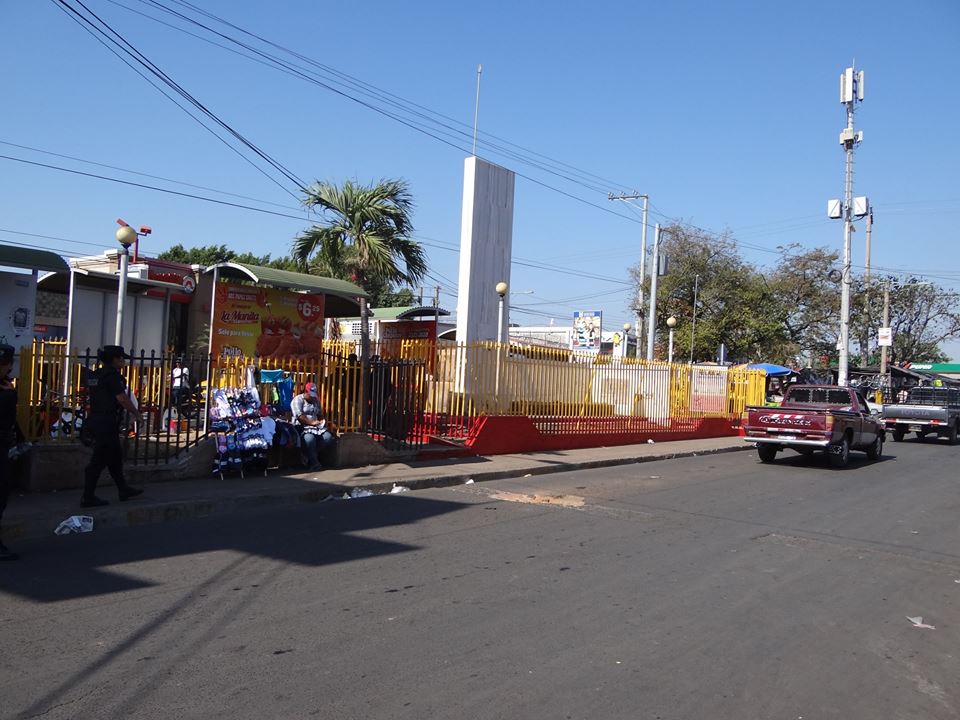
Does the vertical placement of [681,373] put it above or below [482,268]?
below

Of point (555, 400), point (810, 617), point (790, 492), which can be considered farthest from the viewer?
point (555, 400)

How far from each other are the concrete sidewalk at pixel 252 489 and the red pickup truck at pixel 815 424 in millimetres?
3590

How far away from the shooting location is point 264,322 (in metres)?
16.5

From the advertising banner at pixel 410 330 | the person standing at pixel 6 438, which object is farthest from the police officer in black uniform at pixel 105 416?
the advertising banner at pixel 410 330

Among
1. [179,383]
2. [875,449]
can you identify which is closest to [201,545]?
[179,383]

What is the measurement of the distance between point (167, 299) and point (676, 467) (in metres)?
10.9

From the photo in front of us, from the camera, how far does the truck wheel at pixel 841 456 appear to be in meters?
17.3

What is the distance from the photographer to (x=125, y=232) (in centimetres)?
1212

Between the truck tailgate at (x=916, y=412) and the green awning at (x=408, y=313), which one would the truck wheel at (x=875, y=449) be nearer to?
the truck tailgate at (x=916, y=412)

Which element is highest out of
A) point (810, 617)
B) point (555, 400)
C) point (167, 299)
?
point (167, 299)

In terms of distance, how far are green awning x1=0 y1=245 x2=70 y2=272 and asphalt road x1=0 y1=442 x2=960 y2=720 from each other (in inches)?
185

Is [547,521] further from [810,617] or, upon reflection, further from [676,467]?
[676,467]

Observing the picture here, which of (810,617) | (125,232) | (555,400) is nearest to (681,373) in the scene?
(555,400)

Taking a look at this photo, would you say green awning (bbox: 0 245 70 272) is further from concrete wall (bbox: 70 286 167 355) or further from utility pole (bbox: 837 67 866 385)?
utility pole (bbox: 837 67 866 385)
